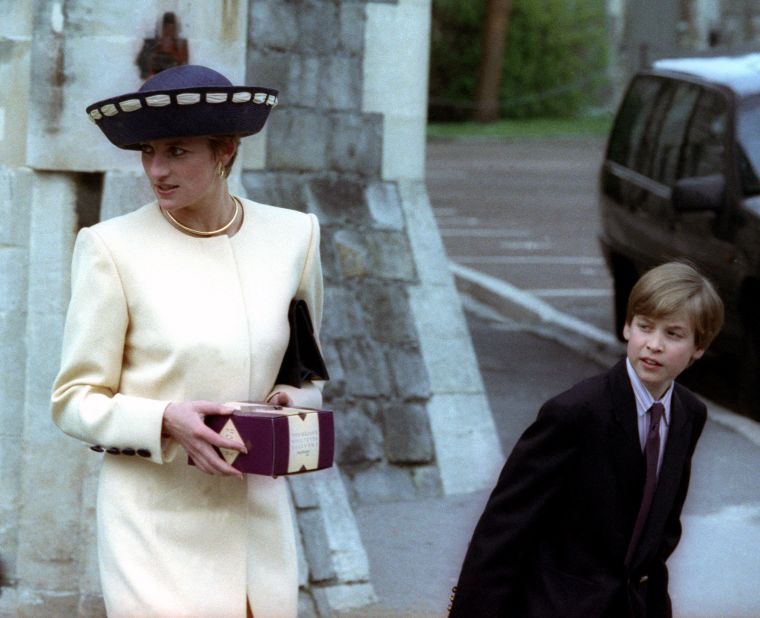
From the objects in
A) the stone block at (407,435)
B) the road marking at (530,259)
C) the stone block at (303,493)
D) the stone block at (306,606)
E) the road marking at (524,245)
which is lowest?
the road marking at (524,245)

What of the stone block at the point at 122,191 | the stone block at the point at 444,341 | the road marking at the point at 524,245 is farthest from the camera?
the road marking at the point at 524,245

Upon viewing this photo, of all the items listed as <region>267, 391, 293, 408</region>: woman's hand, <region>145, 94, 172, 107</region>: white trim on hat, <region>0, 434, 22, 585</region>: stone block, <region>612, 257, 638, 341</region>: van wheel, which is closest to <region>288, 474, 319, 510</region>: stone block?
<region>0, 434, 22, 585</region>: stone block

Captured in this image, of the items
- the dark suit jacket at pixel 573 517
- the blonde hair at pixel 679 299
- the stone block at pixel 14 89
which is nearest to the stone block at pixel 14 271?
the stone block at pixel 14 89

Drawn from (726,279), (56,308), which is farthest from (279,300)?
(726,279)

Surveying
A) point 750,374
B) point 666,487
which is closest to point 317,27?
point 750,374

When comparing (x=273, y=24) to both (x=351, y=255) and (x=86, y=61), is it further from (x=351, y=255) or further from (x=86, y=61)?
(x=86, y=61)

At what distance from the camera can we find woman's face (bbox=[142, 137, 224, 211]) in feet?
12.2

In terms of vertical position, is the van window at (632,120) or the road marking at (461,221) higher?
the van window at (632,120)

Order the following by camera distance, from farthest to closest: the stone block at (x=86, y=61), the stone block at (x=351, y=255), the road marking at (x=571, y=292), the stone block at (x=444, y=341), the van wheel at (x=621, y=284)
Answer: the road marking at (x=571, y=292), the van wheel at (x=621, y=284), the stone block at (x=444, y=341), the stone block at (x=351, y=255), the stone block at (x=86, y=61)

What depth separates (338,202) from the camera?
27.5 feet

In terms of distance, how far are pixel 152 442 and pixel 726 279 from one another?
651 centimetres

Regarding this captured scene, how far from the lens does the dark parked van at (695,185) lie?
9.58 metres

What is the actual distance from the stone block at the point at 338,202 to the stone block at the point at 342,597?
2210mm

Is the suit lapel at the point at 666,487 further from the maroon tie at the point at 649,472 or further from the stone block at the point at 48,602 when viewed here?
the stone block at the point at 48,602
